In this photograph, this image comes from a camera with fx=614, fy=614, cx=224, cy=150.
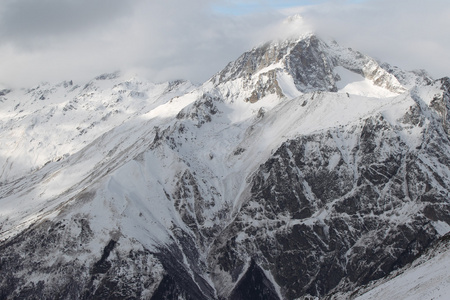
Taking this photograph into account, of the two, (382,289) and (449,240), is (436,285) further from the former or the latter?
(449,240)

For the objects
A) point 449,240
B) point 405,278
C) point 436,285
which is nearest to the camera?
point 436,285

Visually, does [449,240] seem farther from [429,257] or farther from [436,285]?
[436,285]

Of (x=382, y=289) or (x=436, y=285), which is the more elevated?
(x=436, y=285)

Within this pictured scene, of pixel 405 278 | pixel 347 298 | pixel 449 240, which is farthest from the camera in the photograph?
pixel 347 298

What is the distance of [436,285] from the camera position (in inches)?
4213

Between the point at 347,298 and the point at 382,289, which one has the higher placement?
the point at 382,289

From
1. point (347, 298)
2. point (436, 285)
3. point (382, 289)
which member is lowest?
point (347, 298)

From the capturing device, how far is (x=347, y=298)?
147 m

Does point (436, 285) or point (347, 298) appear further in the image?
point (347, 298)

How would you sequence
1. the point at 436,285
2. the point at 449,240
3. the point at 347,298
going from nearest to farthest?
the point at 436,285, the point at 449,240, the point at 347,298

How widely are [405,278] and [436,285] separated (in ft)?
64.5

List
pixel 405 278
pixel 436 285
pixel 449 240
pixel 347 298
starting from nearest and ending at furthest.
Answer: pixel 436 285, pixel 405 278, pixel 449 240, pixel 347 298

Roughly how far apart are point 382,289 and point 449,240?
20759 mm

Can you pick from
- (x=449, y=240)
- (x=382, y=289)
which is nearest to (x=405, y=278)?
(x=382, y=289)
